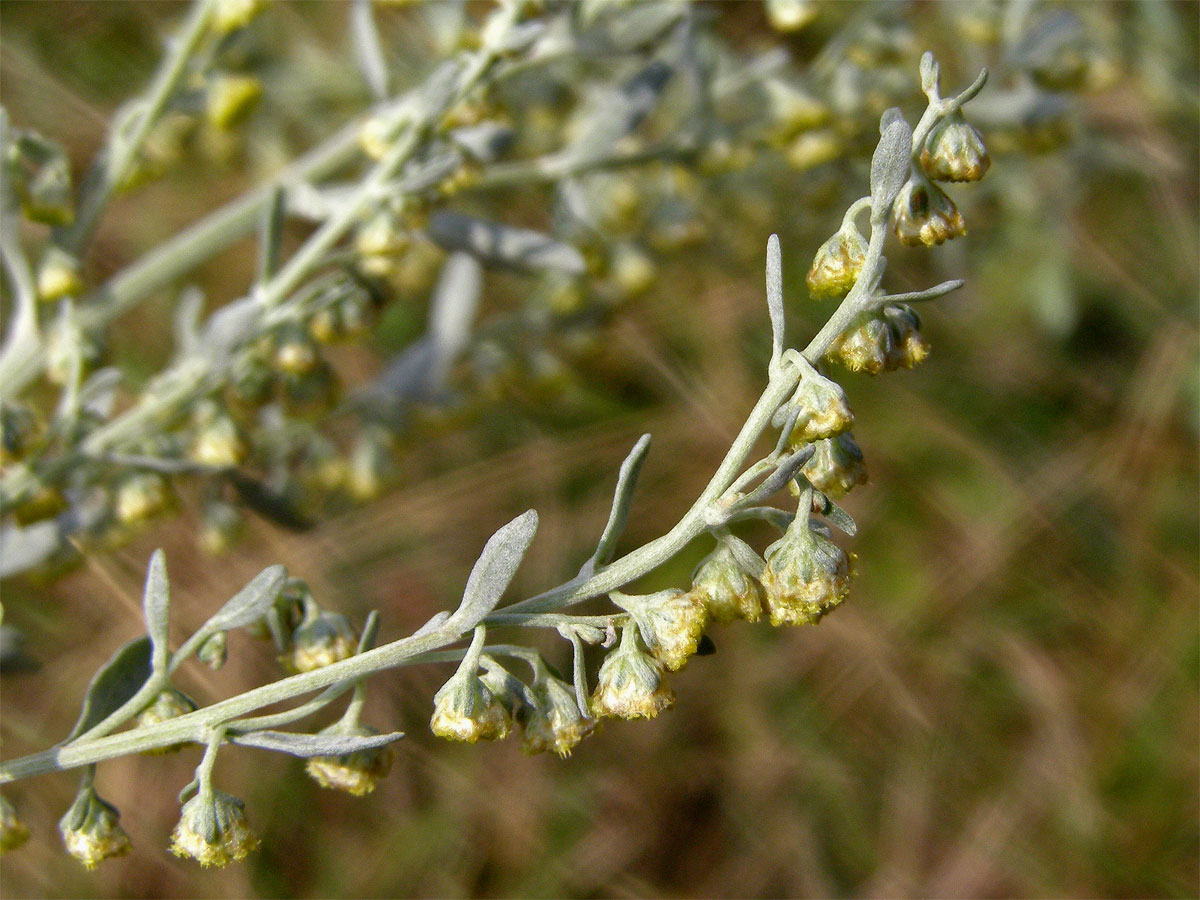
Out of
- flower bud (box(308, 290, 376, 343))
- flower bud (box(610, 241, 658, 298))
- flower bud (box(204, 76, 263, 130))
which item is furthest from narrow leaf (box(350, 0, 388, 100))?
flower bud (box(610, 241, 658, 298))

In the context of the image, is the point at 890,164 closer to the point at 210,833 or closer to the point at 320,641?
the point at 320,641

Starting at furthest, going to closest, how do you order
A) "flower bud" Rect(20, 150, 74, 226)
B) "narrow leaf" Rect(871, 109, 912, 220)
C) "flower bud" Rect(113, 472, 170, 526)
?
"flower bud" Rect(113, 472, 170, 526) → "flower bud" Rect(20, 150, 74, 226) → "narrow leaf" Rect(871, 109, 912, 220)

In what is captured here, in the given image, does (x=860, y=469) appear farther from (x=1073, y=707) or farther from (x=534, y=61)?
(x=1073, y=707)

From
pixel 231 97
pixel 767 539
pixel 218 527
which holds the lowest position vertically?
pixel 767 539

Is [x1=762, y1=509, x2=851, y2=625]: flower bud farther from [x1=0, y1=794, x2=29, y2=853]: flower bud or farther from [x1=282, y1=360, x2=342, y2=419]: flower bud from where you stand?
[x1=282, y1=360, x2=342, y2=419]: flower bud

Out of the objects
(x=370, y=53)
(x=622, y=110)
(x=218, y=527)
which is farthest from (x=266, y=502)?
(x=622, y=110)

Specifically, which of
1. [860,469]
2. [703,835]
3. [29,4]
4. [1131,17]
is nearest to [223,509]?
[860,469]

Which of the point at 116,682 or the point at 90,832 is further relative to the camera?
the point at 116,682
